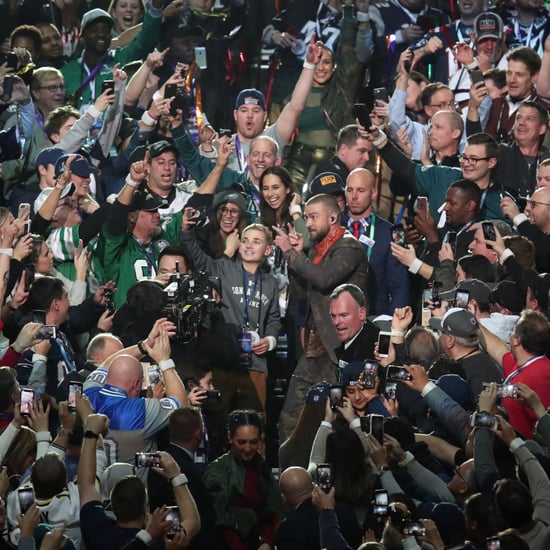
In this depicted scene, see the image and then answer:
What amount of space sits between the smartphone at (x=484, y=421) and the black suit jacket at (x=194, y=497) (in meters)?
1.36

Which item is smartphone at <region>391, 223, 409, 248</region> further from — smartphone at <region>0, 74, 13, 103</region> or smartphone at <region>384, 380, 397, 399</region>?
smartphone at <region>0, 74, 13, 103</region>

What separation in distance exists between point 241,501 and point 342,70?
5.51 meters

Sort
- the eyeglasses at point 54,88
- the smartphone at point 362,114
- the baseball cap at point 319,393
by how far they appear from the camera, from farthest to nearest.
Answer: the eyeglasses at point 54,88, the smartphone at point 362,114, the baseball cap at point 319,393

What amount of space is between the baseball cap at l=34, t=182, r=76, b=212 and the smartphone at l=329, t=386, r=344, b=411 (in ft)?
10.9

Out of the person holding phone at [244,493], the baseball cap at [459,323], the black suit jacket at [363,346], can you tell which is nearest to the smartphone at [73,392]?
the person holding phone at [244,493]

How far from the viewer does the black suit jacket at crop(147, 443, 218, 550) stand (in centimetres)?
736

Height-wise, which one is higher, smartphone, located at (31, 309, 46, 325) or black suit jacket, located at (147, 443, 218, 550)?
black suit jacket, located at (147, 443, 218, 550)

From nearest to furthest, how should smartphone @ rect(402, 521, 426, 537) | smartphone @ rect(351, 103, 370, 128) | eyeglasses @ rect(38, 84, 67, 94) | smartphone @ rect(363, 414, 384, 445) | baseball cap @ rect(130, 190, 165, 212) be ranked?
smartphone @ rect(402, 521, 426, 537), smartphone @ rect(363, 414, 384, 445), baseball cap @ rect(130, 190, 165, 212), smartphone @ rect(351, 103, 370, 128), eyeglasses @ rect(38, 84, 67, 94)

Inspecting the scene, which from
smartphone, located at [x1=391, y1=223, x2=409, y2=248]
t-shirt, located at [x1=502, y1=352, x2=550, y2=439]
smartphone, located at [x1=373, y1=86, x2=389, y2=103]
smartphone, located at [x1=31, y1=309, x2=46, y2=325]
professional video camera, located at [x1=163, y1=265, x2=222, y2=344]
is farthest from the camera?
smartphone, located at [x1=373, y1=86, x2=389, y2=103]

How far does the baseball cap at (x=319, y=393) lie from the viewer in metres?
8.93

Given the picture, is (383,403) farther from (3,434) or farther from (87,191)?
(87,191)

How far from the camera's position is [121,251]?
34.8 ft

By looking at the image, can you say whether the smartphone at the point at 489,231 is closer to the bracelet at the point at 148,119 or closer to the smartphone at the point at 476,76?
the smartphone at the point at 476,76

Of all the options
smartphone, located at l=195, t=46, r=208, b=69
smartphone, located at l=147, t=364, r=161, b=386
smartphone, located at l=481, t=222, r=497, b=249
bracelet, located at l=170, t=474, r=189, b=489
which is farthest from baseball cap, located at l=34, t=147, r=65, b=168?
bracelet, located at l=170, t=474, r=189, b=489
